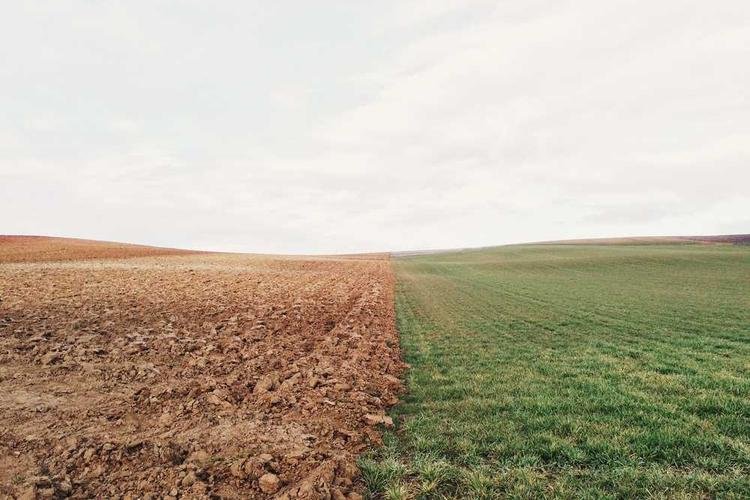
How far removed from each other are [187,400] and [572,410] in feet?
23.6

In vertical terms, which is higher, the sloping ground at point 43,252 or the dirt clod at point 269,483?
the sloping ground at point 43,252

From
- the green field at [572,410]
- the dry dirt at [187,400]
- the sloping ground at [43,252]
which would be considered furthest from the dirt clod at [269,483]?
the sloping ground at [43,252]

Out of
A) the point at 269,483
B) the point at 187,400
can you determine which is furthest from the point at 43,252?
the point at 269,483

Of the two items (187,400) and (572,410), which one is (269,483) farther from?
(572,410)

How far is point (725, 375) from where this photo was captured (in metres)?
8.97

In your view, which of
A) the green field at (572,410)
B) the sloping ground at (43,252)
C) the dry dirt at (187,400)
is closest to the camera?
the green field at (572,410)

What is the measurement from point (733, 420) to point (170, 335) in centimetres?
1395

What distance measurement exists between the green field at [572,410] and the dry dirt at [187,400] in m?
0.91

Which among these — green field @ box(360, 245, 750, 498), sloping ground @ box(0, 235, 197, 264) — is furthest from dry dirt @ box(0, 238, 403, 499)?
sloping ground @ box(0, 235, 197, 264)

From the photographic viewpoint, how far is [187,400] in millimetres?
8164

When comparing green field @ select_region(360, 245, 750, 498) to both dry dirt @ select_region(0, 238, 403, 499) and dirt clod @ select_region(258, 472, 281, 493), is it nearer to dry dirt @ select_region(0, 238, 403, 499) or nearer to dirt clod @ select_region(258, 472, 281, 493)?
dry dirt @ select_region(0, 238, 403, 499)

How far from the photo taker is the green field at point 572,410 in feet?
16.6

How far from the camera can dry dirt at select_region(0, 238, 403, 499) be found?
5445 mm

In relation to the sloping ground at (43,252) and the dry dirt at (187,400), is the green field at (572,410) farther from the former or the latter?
the sloping ground at (43,252)
